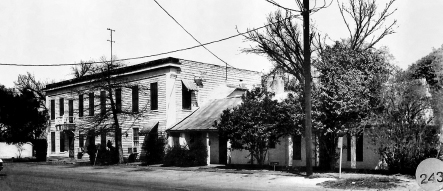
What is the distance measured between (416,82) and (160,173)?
13.0 metres

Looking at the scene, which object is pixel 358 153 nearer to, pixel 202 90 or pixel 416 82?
pixel 416 82

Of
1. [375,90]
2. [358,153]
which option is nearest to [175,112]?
[358,153]

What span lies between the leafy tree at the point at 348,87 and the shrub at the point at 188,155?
8.74 metres

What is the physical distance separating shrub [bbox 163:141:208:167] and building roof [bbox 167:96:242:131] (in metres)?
1.17

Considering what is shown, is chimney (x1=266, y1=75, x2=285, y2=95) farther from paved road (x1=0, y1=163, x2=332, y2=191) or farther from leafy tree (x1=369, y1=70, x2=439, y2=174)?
leafy tree (x1=369, y1=70, x2=439, y2=174)

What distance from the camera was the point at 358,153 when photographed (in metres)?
23.1

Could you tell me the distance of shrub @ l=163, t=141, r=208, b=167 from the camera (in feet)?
92.1

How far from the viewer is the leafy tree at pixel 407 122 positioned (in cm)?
1878

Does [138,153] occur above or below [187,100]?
below

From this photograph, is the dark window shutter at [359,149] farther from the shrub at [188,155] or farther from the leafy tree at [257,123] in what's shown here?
the shrub at [188,155]

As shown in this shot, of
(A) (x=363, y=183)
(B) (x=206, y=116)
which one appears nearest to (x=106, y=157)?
(B) (x=206, y=116)

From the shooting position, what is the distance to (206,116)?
3030 centimetres

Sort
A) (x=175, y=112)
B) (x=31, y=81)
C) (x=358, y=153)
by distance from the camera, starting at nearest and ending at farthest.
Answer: (x=358, y=153) → (x=175, y=112) → (x=31, y=81)

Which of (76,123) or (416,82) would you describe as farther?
(76,123)
